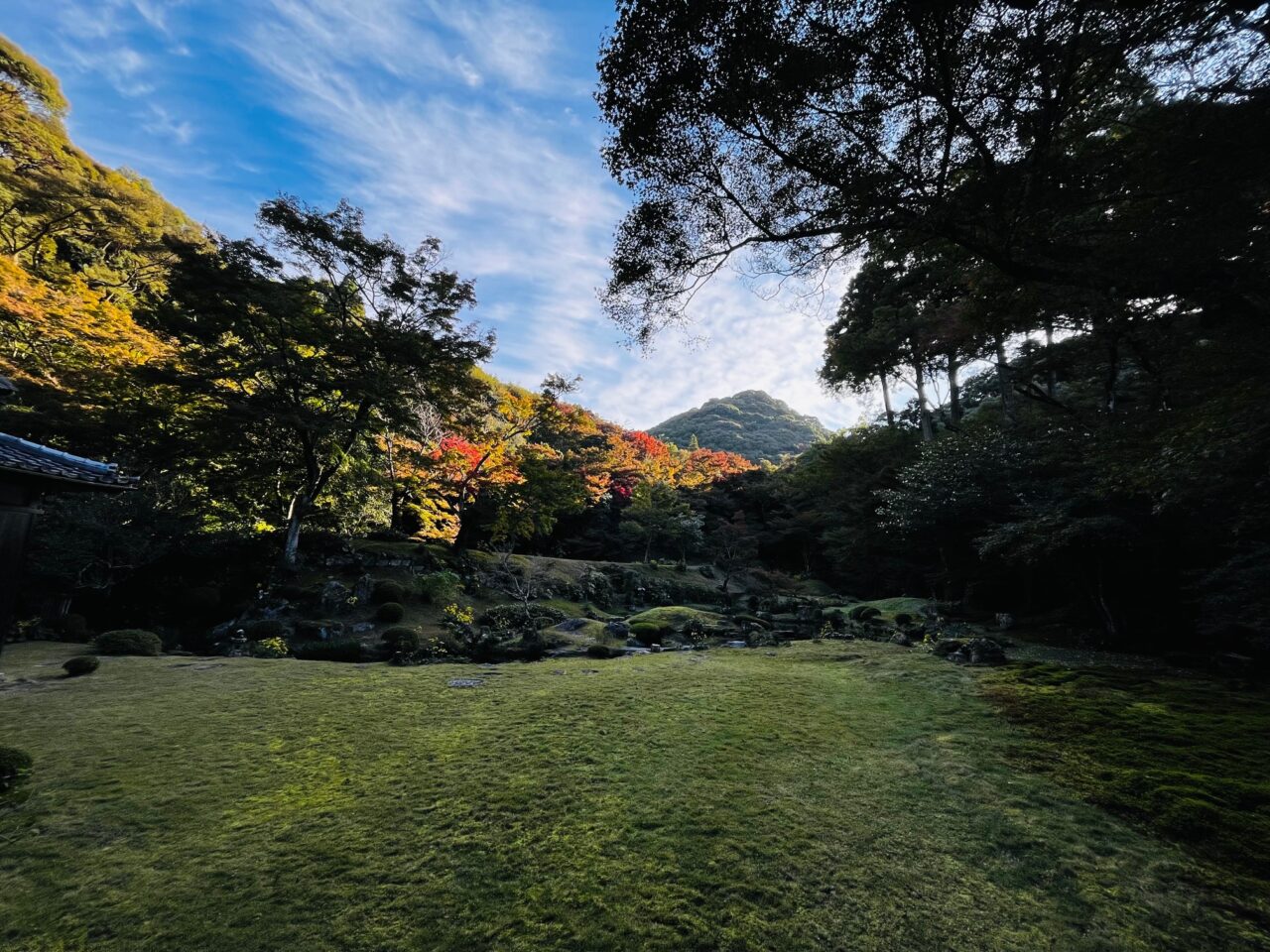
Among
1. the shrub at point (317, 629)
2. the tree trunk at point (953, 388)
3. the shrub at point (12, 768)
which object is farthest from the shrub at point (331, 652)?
the tree trunk at point (953, 388)

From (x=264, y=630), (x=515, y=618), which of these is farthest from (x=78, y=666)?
(x=515, y=618)

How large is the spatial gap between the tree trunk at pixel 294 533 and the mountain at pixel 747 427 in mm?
39608

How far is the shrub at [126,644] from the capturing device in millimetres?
7027

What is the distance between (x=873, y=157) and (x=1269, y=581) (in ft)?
23.5

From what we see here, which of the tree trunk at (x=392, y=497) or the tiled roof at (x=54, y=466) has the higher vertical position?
the tree trunk at (x=392, y=497)

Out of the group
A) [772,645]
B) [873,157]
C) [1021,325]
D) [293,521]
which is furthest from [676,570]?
[873,157]

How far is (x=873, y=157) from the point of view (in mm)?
4582

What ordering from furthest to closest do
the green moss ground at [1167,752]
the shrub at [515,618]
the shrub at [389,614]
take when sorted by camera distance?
the shrub at [515,618]
the shrub at [389,614]
the green moss ground at [1167,752]

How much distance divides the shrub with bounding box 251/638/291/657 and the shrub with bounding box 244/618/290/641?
503 mm

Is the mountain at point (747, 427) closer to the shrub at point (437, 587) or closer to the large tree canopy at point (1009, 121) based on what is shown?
the shrub at point (437, 587)

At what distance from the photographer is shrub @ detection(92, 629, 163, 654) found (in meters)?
7.03

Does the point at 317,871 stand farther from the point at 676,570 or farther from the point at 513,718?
the point at 676,570

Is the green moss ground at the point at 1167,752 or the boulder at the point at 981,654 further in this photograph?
the boulder at the point at 981,654

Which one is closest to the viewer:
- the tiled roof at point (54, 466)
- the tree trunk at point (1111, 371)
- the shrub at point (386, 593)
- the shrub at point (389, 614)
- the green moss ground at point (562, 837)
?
the green moss ground at point (562, 837)
